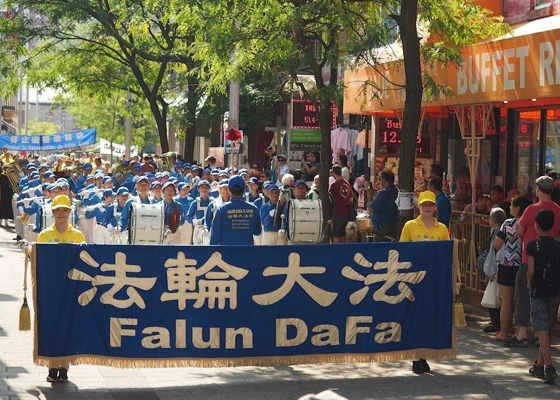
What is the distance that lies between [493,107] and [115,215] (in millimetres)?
7072

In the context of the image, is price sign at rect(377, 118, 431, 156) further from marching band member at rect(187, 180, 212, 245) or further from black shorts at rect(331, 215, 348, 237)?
marching band member at rect(187, 180, 212, 245)

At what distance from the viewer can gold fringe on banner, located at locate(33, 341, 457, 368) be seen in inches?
376

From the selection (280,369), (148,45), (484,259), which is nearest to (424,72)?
(484,259)

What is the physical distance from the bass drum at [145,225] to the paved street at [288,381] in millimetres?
4316

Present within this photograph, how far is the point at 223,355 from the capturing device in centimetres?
986

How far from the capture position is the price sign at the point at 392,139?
74.8 feet

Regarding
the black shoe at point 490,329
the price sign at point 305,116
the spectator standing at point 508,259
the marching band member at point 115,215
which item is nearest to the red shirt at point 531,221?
the spectator standing at point 508,259

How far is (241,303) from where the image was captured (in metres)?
9.98

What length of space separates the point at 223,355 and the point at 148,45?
24.9 meters

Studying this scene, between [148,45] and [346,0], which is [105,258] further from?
[148,45]

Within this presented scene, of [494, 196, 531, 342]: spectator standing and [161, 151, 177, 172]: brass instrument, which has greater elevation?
[161, 151, 177, 172]: brass instrument

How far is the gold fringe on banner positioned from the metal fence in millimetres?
4506

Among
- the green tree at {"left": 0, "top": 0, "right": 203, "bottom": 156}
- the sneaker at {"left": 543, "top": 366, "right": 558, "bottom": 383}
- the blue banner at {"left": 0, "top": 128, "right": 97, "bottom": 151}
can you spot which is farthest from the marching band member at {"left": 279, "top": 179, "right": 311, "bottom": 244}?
the blue banner at {"left": 0, "top": 128, "right": 97, "bottom": 151}

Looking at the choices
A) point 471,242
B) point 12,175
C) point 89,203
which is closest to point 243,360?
point 471,242
